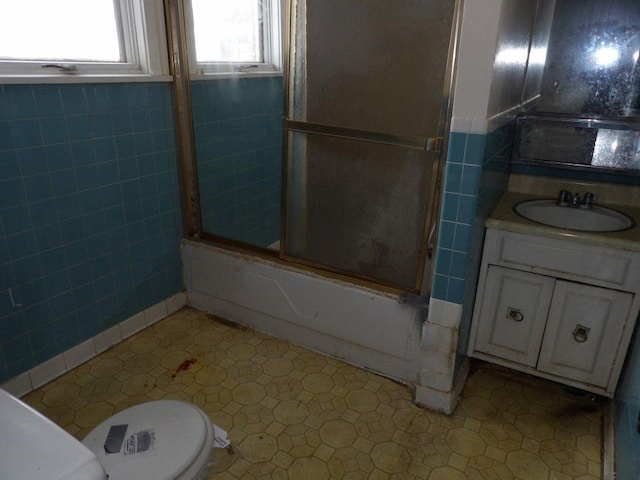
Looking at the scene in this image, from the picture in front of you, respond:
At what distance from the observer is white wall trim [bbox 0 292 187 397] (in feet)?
6.04

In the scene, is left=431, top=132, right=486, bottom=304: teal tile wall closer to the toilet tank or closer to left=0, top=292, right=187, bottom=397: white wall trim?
the toilet tank

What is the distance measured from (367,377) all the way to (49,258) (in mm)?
1382

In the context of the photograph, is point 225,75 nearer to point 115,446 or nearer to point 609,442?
point 115,446

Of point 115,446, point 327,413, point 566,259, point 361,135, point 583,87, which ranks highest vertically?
point 583,87

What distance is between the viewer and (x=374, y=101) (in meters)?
1.69

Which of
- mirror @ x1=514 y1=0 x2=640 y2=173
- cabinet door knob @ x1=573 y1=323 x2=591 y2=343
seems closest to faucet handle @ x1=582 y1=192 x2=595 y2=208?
mirror @ x1=514 y1=0 x2=640 y2=173

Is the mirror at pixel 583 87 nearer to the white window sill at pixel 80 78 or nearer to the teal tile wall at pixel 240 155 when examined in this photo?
the teal tile wall at pixel 240 155

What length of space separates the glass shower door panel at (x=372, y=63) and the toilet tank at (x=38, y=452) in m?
1.33

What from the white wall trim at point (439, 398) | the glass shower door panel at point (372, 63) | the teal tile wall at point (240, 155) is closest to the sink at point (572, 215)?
the glass shower door panel at point (372, 63)

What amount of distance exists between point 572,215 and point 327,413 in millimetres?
1283

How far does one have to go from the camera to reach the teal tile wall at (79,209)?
1.69m

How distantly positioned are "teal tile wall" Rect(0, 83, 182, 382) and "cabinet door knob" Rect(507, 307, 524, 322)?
63.5 inches

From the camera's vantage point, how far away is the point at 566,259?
1650mm

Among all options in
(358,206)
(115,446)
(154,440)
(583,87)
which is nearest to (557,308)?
(358,206)
